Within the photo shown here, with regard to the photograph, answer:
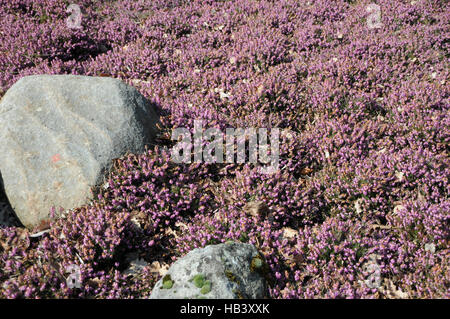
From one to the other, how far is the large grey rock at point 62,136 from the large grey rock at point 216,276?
66.0 inches

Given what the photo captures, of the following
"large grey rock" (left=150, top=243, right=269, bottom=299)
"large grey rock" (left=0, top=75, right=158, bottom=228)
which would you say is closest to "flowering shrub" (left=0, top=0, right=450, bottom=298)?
"large grey rock" (left=0, top=75, right=158, bottom=228)

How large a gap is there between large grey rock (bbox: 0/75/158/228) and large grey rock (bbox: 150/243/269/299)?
1677mm

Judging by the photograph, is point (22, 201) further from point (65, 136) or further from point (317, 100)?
point (317, 100)

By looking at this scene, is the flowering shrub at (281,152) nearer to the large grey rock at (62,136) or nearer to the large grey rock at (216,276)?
the large grey rock at (62,136)

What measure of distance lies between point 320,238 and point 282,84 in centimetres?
299

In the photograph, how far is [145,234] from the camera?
391cm

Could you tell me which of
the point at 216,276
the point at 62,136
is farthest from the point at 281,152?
the point at 62,136

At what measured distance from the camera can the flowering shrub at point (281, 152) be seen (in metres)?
3.44

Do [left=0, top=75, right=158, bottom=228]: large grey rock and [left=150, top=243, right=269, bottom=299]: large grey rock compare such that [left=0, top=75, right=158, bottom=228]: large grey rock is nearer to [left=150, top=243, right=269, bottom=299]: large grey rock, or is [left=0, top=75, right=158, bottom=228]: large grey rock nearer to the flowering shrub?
the flowering shrub

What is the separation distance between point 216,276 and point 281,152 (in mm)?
2321

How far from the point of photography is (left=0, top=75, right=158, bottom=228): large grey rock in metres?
3.88

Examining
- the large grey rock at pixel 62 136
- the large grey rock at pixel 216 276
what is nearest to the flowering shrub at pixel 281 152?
the large grey rock at pixel 62 136

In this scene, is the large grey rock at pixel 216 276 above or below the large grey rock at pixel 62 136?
below
